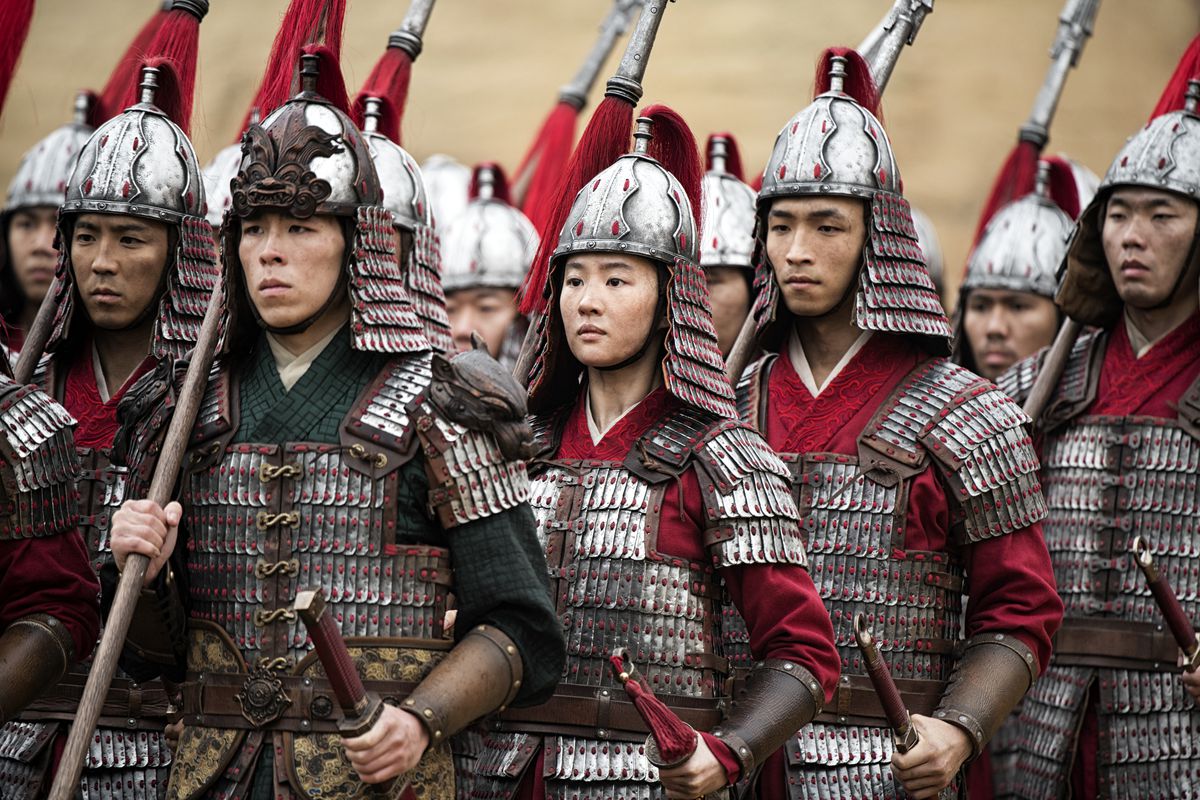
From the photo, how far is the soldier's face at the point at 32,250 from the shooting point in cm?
934

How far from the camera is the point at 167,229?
7.01 m

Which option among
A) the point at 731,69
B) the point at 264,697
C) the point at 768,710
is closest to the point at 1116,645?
the point at 768,710

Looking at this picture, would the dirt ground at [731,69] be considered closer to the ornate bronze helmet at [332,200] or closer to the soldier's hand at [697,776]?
the ornate bronze helmet at [332,200]

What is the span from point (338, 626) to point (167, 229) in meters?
2.54

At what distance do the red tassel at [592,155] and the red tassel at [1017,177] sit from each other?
440 centimetres

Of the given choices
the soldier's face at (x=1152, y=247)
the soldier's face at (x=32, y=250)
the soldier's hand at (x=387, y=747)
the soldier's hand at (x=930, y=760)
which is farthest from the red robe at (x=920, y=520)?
the soldier's face at (x=32, y=250)

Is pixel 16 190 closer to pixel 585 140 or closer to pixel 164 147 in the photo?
pixel 164 147

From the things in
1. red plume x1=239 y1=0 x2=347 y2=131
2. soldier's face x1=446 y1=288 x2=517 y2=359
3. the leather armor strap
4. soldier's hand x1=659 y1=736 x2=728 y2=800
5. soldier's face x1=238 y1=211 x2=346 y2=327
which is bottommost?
soldier's hand x1=659 y1=736 x2=728 y2=800

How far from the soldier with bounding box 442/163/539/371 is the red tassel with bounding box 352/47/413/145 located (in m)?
2.02

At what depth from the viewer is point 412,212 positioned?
8578mm

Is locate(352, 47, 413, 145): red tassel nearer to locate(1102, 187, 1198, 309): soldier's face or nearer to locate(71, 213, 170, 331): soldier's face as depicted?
locate(71, 213, 170, 331): soldier's face

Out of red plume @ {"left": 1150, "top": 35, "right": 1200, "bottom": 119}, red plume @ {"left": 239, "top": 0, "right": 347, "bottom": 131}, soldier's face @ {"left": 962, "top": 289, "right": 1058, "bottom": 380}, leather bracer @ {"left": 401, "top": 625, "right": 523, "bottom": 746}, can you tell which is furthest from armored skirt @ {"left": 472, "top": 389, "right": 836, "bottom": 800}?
soldier's face @ {"left": 962, "top": 289, "right": 1058, "bottom": 380}

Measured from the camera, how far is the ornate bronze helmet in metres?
5.32

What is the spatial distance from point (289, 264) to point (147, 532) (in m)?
0.82
